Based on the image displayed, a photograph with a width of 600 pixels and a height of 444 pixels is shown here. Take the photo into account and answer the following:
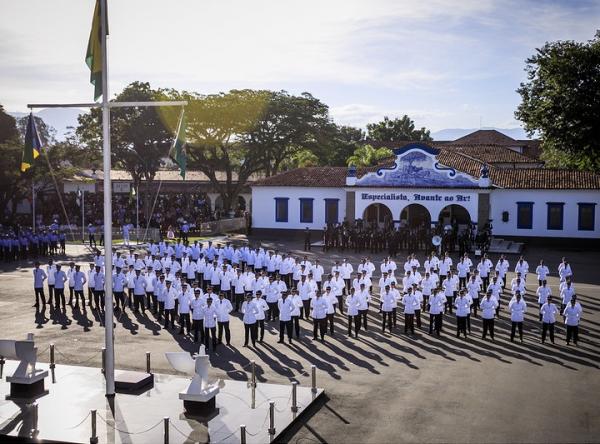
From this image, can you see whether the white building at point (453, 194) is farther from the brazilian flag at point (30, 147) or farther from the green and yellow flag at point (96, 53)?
the green and yellow flag at point (96, 53)

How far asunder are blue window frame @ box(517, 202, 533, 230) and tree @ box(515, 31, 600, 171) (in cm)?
450

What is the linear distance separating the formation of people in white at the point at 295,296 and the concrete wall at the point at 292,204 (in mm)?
16594

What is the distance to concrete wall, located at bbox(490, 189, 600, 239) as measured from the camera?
38.3 meters

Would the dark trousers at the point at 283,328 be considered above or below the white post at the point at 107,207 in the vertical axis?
below

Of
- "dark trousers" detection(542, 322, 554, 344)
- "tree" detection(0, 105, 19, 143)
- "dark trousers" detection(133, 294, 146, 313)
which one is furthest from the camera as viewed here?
"tree" detection(0, 105, 19, 143)

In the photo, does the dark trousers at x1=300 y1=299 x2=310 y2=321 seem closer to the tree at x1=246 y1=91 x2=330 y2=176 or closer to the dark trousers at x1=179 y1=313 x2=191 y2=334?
the dark trousers at x1=179 y1=313 x2=191 y2=334

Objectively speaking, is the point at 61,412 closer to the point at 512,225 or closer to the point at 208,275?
the point at 208,275

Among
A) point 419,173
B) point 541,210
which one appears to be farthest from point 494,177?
point 419,173

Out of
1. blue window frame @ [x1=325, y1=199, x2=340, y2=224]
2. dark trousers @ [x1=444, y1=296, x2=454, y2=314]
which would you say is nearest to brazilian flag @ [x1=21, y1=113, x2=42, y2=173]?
dark trousers @ [x1=444, y1=296, x2=454, y2=314]

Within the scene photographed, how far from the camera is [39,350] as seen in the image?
16.7 meters

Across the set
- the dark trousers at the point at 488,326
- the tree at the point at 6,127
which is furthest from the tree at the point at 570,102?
the tree at the point at 6,127

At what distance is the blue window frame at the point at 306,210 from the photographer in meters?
42.9

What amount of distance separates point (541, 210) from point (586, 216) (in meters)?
2.55

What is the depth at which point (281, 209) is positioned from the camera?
43719 millimetres
